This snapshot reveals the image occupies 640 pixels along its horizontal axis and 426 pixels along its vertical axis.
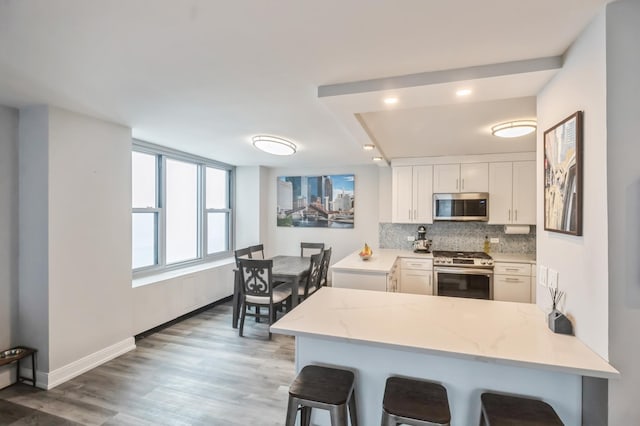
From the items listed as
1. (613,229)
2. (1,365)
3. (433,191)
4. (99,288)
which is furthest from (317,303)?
(433,191)

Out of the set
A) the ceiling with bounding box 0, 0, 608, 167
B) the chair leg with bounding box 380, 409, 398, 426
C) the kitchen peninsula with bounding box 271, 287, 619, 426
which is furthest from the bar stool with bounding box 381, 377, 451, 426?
the ceiling with bounding box 0, 0, 608, 167

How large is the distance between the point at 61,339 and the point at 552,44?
4.10 meters

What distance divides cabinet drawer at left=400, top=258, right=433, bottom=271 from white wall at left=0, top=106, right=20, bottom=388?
13.9ft

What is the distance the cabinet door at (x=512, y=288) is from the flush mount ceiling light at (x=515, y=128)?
1947mm

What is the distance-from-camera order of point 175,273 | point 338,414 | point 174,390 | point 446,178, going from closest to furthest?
1. point 338,414
2. point 174,390
3. point 175,273
4. point 446,178

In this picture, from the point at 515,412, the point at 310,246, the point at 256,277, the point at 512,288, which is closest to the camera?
the point at 515,412

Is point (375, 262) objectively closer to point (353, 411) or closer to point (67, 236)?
point (353, 411)

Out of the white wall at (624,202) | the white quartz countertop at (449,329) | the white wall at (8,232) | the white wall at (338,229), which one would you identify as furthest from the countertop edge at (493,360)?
the white wall at (338,229)

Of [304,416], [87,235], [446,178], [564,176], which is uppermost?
[446,178]

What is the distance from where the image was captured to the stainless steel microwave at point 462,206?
443 centimetres

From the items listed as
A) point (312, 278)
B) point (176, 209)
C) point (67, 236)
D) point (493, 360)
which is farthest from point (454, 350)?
point (176, 209)

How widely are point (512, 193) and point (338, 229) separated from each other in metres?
2.77

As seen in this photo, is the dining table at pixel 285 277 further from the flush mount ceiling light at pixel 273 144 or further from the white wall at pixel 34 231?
the white wall at pixel 34 231

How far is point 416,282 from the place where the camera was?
4.33 metres
